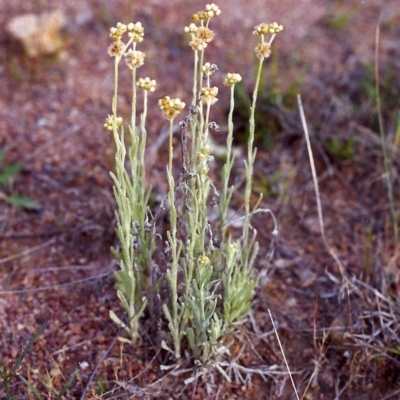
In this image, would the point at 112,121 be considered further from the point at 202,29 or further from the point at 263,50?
the point at 263,50

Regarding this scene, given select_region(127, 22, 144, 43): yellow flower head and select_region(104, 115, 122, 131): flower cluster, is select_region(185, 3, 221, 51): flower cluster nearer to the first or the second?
select_region(127, 22, 144, 43): yellow flower head

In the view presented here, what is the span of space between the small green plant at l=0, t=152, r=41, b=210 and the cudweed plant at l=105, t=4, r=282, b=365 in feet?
2.45

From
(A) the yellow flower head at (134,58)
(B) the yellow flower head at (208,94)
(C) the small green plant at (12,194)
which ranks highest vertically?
(A) the yellow flower head at (134,58)

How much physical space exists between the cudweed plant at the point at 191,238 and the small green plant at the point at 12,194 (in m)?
0.75

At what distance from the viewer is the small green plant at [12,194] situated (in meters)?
2.53

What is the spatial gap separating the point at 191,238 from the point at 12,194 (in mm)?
1190

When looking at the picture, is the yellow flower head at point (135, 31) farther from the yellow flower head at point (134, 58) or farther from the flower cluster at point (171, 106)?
the flower cluster at point (171, 106)

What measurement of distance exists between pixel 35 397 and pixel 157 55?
199cm

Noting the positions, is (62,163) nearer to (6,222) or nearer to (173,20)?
(6,222)

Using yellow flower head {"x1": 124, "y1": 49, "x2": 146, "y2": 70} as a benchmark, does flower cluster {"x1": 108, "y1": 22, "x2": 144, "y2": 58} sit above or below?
above

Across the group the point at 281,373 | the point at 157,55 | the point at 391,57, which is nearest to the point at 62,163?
the point at 157,55

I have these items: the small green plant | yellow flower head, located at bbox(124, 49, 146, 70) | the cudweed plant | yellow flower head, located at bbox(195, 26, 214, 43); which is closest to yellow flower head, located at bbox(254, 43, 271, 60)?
the cudweed plant

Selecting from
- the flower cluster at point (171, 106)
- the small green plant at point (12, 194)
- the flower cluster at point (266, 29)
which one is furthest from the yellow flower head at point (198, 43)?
the small green plant at point (12, 194)

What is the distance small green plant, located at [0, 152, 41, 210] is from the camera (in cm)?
253
